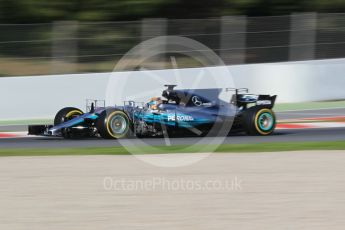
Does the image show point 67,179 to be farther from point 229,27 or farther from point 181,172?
point 229,27

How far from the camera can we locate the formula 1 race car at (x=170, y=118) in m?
11.8

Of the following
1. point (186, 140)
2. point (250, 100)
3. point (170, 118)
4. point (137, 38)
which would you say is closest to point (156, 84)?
point (137, 38)

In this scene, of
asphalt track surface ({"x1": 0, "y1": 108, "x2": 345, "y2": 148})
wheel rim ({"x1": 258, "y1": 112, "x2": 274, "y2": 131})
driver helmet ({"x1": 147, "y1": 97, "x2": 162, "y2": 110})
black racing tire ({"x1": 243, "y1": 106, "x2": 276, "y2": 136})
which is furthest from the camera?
wheel rim ({"x1": 258, "y1": 112, "x2": 274, "y2": 131})

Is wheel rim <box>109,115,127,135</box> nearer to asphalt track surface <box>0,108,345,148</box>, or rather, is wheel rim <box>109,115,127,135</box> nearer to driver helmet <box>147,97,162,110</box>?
asphalt track surface <box>0,108,345,148</box>

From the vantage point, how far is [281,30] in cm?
1758

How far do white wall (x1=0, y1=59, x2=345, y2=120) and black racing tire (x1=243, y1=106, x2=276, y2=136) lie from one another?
4.56 m

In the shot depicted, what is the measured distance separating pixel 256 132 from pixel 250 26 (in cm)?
559

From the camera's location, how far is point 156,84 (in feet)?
55.6

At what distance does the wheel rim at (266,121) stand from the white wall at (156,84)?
4.56 metres

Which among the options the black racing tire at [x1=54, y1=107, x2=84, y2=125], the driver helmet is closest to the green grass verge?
the driver helmet

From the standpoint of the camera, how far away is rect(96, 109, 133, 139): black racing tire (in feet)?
38.1

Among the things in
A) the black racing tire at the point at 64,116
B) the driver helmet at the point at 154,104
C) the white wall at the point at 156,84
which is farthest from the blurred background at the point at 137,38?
the driver helmet at the point at 154,104

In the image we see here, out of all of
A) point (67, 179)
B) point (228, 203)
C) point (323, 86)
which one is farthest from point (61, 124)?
point (323, 86)

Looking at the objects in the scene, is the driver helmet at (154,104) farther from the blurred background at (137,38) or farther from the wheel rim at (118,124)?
the blurred background at (137,38)
